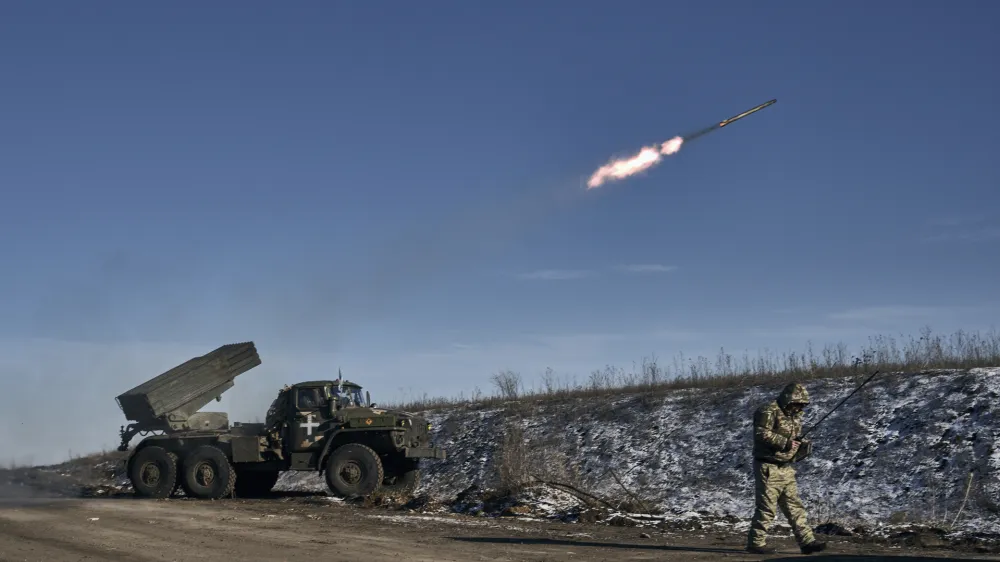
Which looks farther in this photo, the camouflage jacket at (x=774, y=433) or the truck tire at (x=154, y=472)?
the truck tire at (x=154, y=472)

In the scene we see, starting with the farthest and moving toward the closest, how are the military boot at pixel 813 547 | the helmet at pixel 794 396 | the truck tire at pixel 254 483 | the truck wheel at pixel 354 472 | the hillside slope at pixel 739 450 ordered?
1. the truck tire at pixel 254 483
2. the truck wheel at pixel 354 472
3. the hillside slope at pixel 739 450
4. the helmet at pixel 794 396
5. the military boot at pixel 813 547

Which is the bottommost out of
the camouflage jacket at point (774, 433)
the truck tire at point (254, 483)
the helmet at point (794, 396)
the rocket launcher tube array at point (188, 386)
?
the truck tire at point (254, 483)

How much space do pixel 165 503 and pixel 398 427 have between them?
478 centimetres

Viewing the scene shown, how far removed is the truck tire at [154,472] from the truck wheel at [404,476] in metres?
4.76

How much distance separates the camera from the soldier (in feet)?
32.6

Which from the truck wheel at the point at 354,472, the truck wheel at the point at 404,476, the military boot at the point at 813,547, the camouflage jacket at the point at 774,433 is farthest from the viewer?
the truck wheel at the point at 404,476

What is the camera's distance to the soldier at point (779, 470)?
9.92 meters

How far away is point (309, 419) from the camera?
1933 cm

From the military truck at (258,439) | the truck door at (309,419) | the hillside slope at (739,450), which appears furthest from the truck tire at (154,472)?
the hillside slope at (739,450)

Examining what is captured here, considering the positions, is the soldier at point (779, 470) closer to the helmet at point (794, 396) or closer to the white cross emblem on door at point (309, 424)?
the helmet at point (794, 396)

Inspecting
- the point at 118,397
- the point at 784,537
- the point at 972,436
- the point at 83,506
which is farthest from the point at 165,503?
the point at 972,436

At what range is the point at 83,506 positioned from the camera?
1709 cm

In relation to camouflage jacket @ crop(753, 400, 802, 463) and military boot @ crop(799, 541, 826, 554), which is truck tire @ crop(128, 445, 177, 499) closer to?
camouflage jacket @ crop(753, 400, 802, 463)

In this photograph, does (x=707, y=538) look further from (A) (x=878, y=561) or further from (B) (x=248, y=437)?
(B) (x=248, y=437)
